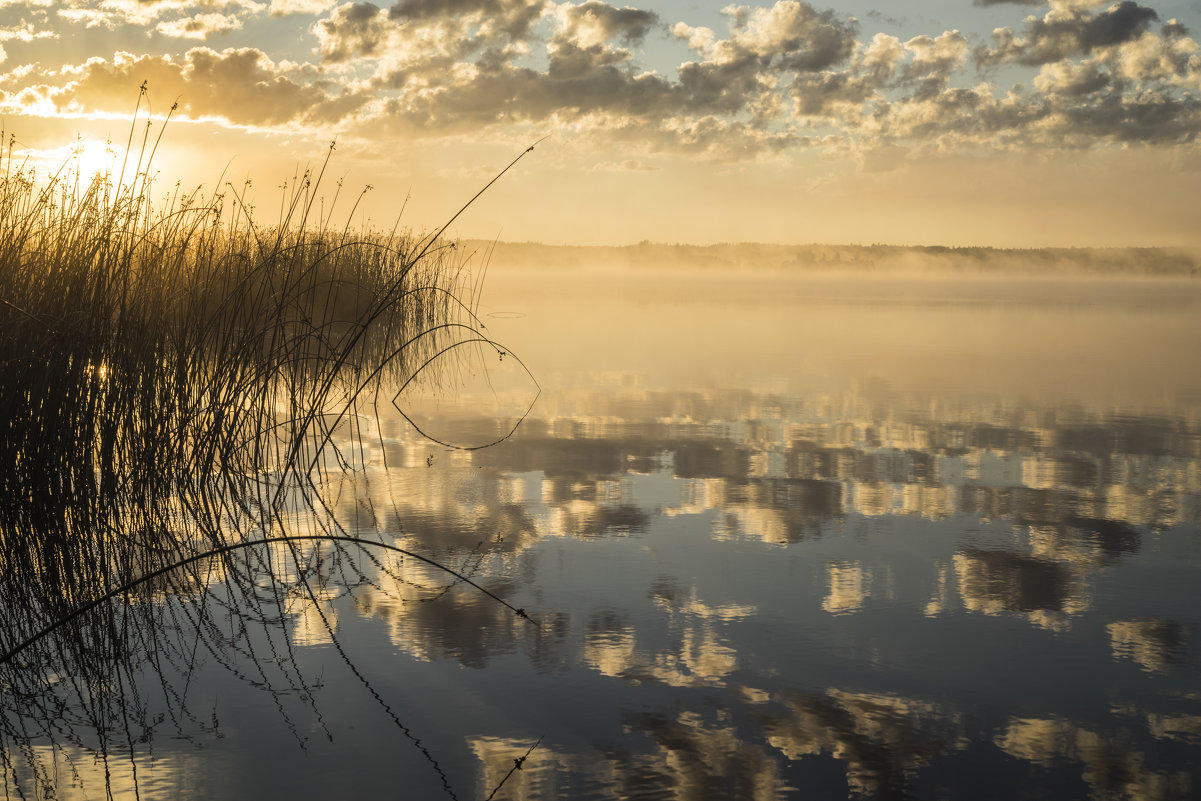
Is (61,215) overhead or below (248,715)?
overhead

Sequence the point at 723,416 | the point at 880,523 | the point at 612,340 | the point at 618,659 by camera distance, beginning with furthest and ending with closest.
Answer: the point at 612,340
the point at 723,416
the point at 880,523
the point at 618,659

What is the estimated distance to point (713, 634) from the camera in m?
2.81

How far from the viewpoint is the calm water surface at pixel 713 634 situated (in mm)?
2102

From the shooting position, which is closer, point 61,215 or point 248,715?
point 248,715

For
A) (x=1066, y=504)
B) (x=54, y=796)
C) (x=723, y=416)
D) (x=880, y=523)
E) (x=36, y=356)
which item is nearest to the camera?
(x=54, y=796)

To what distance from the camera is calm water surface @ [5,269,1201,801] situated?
6.89 ft

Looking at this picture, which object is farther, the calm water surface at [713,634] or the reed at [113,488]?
the reed at [113,488]

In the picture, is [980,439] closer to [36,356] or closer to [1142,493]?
[1142,493]

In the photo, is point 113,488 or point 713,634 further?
point 113,488

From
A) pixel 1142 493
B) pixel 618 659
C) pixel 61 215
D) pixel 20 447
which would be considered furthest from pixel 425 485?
pixel 1142 493

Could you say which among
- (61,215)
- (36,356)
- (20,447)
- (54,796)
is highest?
(61,215)

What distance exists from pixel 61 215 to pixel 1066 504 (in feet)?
14.2

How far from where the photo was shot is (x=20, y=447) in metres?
3.78

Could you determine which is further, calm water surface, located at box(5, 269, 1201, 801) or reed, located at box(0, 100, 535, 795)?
reed, located at box(0, 100, 535, 795)
